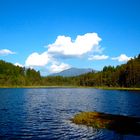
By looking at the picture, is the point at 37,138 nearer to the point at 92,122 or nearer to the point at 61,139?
the point at 61,139

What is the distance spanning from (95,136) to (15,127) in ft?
48.3

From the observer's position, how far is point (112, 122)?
50.0 metres

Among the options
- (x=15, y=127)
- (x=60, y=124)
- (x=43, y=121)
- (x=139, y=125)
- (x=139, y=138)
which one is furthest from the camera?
(x=43, y=121)

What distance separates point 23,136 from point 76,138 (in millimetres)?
7636

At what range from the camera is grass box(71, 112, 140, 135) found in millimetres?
45688

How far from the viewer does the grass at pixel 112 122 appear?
4569cm

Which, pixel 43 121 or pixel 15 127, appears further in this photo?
pixel 43 121

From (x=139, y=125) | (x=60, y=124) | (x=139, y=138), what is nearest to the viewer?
(x=139, y=138)

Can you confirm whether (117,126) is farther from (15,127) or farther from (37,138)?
(15,127)

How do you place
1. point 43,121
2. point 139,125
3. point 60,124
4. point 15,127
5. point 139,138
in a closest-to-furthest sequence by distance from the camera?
point 139,138 < point 139,125 < point 15,127 < point 60,124 < point 43,121

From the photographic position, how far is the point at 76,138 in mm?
42594

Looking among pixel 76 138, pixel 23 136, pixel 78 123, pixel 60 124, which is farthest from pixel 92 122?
pixel 23 136

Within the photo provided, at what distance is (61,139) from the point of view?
41938 millimetres

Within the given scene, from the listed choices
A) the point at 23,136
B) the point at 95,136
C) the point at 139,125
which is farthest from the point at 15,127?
the point at 139,125
